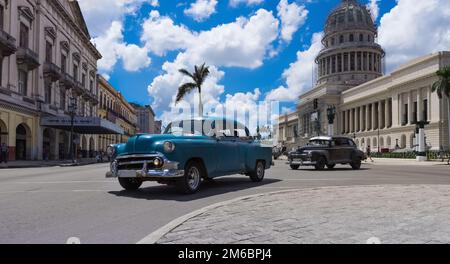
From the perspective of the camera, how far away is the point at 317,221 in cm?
599

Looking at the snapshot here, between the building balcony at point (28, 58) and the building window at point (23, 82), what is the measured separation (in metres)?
0.71

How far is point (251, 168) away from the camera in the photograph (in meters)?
12.5

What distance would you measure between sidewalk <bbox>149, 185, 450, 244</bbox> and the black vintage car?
12080mm

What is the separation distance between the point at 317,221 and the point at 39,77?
3743 centimetres

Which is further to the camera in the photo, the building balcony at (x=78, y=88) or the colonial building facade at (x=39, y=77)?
the building balcony at (x=78, y=88)

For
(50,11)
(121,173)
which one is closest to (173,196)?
(121,173)

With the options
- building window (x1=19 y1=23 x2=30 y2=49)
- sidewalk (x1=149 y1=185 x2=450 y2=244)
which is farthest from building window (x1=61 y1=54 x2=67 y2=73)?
sidewalk (x1=149 y1=185 x2=450 y2=244)

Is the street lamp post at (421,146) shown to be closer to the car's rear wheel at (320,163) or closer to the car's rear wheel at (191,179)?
the car's rear wheel at (320,163)

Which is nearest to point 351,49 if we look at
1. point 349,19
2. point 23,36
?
point 349,19

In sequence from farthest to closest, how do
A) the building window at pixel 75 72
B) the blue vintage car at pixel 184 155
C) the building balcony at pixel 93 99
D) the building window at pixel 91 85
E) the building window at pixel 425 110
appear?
the building window at pixel 425 110 < the building window at pixel 91 85 < the building balcony at pixel 93 99 < the building window at pixel 75 72 < the blue vintage car at pixel 184 155

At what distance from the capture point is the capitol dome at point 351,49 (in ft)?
382

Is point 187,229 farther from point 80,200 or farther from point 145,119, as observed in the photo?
point 145,119

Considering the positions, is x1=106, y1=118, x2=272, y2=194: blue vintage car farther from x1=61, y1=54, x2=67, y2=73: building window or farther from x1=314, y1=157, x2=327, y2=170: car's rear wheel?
x1=61, y1=54, x2=67, y2=73: building window

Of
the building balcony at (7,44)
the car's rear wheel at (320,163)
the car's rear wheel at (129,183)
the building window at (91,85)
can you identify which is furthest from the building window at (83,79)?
the car's rear wheel at (129,183)
